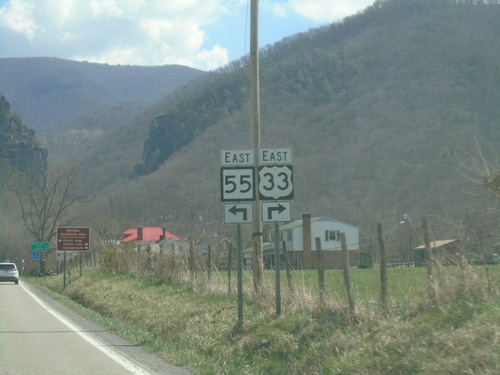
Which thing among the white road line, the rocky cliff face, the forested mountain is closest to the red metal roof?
the forested mountain

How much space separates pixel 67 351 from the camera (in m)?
13.5

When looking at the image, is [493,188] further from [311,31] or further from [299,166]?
[311,31]

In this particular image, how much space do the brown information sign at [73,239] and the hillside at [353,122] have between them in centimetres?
1830

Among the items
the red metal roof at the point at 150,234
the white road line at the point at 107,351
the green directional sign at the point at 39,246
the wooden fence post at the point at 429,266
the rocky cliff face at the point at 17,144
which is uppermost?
the rocky cliff face at the point at 17,144

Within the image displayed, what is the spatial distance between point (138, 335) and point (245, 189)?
396 centimetres

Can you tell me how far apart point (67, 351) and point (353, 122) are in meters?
66.6

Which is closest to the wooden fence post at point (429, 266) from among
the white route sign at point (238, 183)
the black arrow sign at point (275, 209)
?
the black arrow sign at point (275, 209)

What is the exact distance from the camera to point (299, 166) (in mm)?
71625

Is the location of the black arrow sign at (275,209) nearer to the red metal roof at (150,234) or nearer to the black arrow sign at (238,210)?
the black arrow sign at (238,210)

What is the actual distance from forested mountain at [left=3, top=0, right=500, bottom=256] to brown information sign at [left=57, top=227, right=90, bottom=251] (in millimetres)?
18577

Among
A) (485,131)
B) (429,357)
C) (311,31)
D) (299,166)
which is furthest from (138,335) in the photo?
(311,31)

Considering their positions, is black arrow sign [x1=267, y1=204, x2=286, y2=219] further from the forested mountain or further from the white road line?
the forested mountain

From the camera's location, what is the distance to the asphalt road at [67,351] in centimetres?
1127

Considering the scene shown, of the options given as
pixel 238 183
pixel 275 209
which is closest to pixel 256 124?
pixel 238 183
